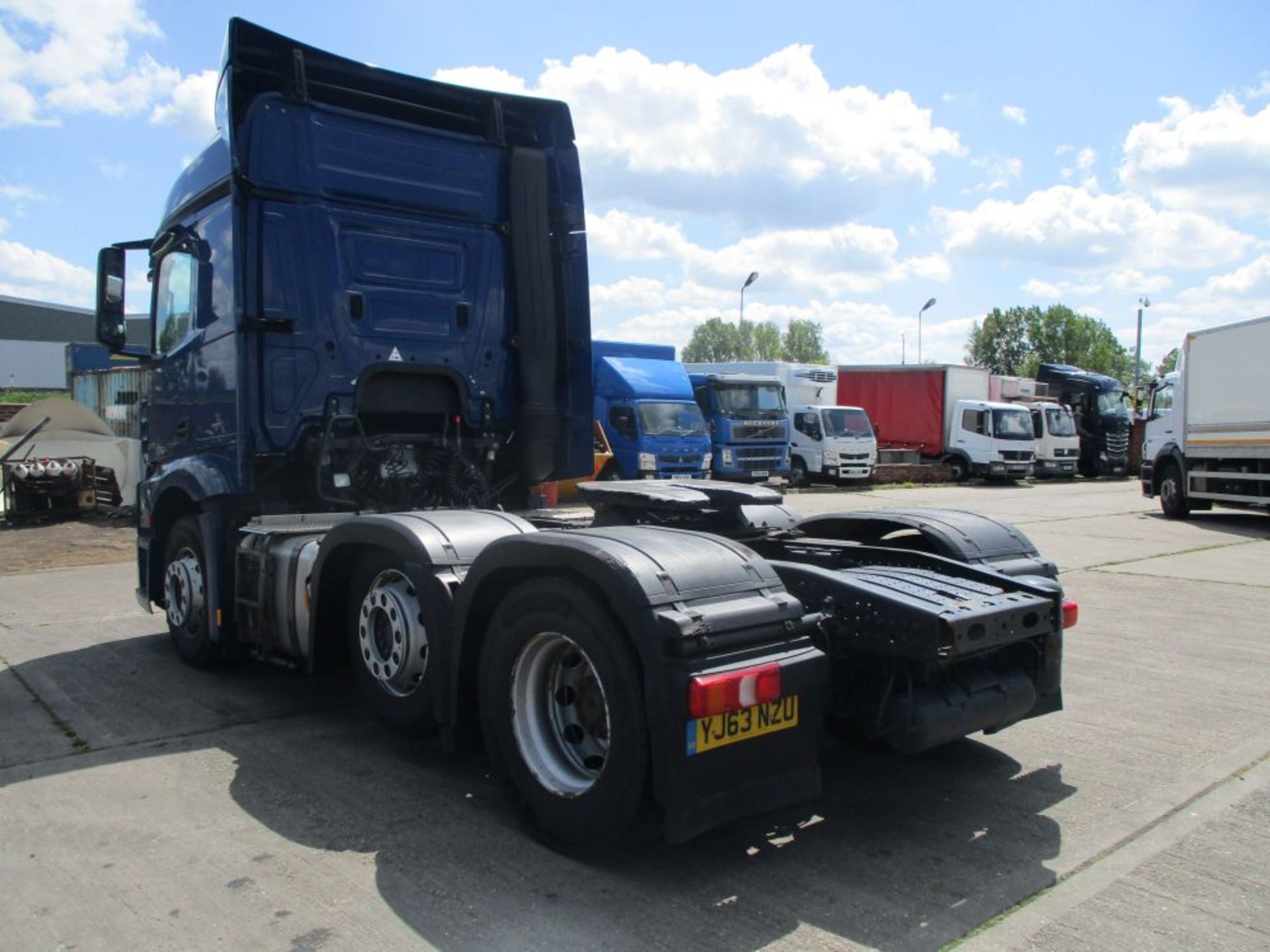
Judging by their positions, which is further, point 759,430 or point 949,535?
point 759,430

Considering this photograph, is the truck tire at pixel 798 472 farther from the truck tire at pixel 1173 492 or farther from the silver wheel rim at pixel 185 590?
the silver wheel rim at pixel 185 590

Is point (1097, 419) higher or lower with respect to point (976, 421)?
higher

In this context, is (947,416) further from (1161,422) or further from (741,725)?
(741,725)

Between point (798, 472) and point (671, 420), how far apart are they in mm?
8463

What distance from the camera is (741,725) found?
321 centimetres

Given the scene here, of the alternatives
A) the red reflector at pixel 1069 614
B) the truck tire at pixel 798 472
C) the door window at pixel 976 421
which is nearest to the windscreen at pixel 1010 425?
the door window at pixel 976 421

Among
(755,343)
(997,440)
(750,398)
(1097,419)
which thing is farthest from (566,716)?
(755,343)

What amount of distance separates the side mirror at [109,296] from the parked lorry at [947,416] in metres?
26.6

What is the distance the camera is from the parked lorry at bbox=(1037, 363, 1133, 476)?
33719 mm

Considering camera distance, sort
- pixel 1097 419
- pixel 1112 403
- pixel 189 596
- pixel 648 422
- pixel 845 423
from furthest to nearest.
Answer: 1. pixel 1112 403
2. pixel 1097 419
3. pixel 845 423
4. pixel 648 422
5. pixel 189 596

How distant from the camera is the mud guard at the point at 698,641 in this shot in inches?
123

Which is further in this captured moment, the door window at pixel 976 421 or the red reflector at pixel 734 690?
the door window at pixel 976 421

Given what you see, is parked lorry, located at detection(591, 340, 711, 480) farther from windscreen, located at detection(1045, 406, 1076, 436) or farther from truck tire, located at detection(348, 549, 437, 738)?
windscreen, located at detection(1045, 406, 1076, 436)

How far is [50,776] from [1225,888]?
471cm
